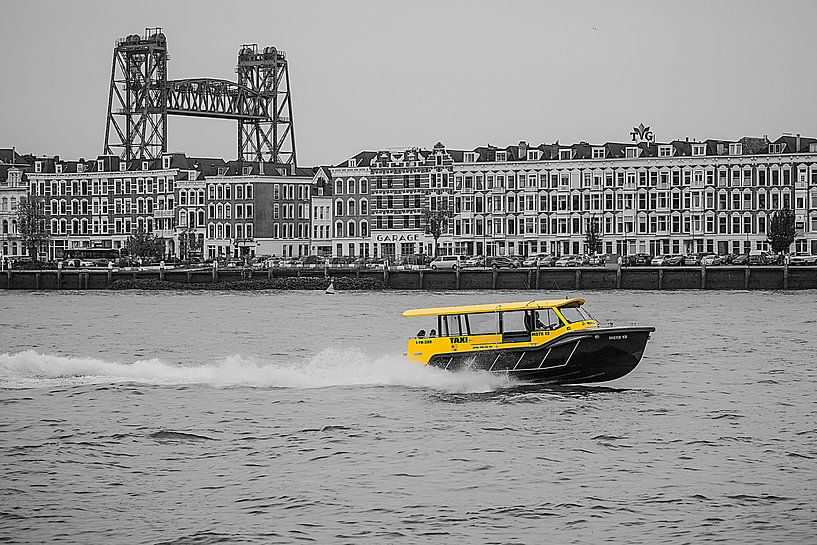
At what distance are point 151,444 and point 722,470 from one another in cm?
1088

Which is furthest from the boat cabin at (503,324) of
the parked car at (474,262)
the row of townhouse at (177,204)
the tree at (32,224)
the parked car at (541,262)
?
the row of townhouse at (177,204)

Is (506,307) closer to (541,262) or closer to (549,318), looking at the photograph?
(549,318)

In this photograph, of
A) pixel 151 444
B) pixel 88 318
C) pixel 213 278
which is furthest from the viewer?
pixel 213 278

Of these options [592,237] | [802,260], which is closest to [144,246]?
[592,237]

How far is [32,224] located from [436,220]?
41.5 m

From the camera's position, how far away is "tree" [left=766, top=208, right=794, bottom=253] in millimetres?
114812

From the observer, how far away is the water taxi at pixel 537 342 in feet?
104

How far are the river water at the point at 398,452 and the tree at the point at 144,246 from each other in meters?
92.8

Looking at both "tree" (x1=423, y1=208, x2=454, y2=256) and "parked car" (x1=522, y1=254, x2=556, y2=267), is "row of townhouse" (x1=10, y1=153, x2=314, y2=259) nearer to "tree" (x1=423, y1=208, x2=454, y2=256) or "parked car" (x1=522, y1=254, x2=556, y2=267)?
"tree" (x1=423, y1=208, x2=454, y2=256)

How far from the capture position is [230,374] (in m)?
36.6

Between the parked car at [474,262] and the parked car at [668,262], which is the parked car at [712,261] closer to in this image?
the parked car at [668,262]

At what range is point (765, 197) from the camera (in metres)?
123

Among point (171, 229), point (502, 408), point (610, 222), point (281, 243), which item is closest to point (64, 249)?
point (171, 229)

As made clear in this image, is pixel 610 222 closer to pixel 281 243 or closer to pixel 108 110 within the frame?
pixel 281 243
